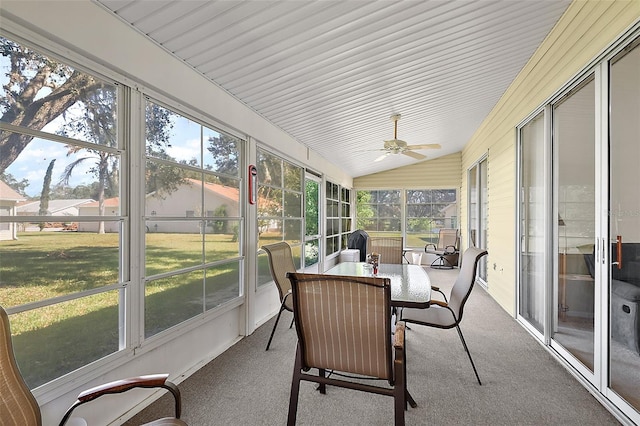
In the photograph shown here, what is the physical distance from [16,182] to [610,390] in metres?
3.77

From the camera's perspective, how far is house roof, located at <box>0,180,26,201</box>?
1461 mm

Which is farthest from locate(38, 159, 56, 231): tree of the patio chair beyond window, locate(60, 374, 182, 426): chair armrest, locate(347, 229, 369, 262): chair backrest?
the patio chair beyond window

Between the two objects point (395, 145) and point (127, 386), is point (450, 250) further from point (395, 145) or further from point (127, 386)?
point (127, 386)

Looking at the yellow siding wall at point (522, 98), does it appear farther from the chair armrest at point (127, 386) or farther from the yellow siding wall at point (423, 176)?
the chair armrest at point (127, 386)

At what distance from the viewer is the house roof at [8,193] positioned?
4.79 feet

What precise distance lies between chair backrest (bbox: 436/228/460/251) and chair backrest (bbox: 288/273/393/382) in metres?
7.07

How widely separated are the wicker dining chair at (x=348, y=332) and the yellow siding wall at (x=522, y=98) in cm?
234

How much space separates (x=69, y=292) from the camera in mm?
1717

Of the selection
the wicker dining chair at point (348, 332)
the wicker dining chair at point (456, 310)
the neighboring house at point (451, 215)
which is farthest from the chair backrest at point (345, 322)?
the neighboring house at point (451, 215)

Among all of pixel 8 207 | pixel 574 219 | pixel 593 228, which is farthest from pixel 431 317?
pixel 8 207

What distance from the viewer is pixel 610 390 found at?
2070 millimetres

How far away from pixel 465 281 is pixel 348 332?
4.73 feet

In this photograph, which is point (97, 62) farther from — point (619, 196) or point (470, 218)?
point (470, 218)

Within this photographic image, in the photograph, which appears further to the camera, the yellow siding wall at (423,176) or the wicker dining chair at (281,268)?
the yellow siding wall at (423,176)
